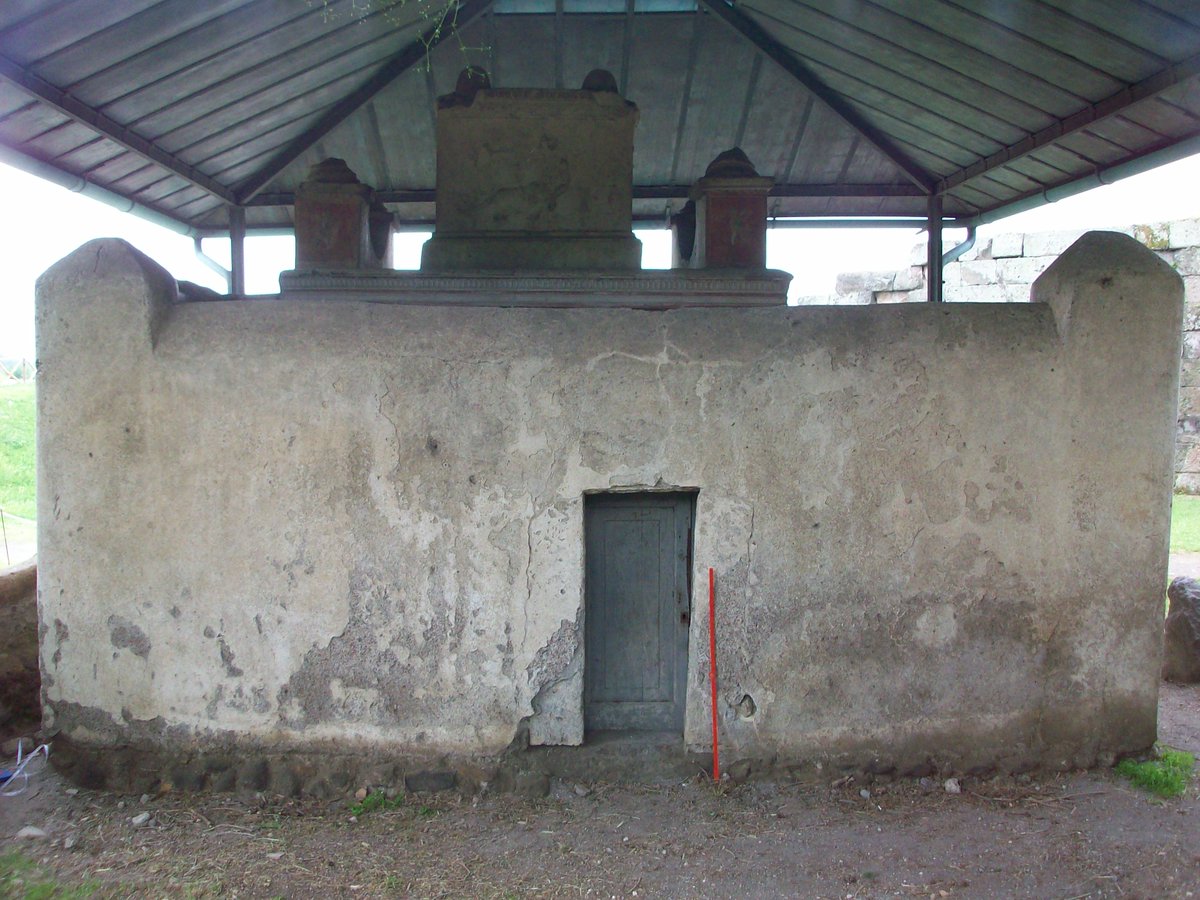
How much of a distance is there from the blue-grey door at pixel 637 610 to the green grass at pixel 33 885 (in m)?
2.45

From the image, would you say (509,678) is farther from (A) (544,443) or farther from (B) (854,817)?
(B) (854,817)

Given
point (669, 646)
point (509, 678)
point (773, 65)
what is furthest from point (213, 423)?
point (773, 65)

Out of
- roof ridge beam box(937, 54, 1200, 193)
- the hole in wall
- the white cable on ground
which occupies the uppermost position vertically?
roof ridge beam box(937, 54, 1200, 193)

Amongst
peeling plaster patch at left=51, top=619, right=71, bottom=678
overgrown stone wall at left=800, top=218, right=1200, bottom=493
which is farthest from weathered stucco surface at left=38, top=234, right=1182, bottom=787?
overgrown stone wall at left=800, top=218, right=1200, bottom=493

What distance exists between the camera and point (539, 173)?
5875 millimetres

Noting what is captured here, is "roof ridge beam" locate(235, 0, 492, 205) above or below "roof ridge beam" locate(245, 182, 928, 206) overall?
above

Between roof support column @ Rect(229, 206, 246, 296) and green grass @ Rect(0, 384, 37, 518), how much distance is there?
468cm

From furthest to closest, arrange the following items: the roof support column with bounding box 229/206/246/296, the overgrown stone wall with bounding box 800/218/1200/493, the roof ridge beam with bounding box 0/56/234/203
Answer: the overgrown stone wall with bounding box 800/218/1200/493 < the roof support column with bounding box 229/206/246/296 < the roof ridge beam with bounding box 0/56/234/203

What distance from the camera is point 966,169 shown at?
7570 mm

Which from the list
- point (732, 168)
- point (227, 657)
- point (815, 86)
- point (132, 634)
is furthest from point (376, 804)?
point (815, 86)

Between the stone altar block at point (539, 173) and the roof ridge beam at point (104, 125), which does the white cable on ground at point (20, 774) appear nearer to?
the roof ridge beam at point (104, 125)

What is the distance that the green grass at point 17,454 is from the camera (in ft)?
38.3

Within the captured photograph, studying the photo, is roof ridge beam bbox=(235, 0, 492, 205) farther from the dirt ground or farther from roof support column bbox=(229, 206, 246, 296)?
the dirt ground

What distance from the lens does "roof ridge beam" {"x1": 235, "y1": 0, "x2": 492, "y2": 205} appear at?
6488mm
